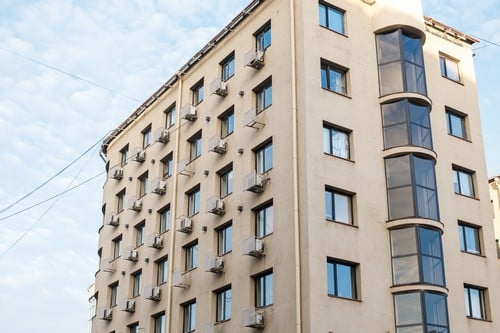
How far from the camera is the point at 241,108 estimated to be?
35688mm

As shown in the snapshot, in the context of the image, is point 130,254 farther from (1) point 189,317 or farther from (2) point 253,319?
(2) point 253,319

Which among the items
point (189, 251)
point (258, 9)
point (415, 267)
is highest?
point (258, 9)

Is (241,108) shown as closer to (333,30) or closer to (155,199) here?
(333,30)

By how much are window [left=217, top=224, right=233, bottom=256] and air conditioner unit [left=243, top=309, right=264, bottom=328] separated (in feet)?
13.4

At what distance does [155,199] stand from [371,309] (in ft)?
55.3

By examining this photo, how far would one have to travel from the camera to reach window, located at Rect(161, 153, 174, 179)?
41963mm

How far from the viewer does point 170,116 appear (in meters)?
43.8

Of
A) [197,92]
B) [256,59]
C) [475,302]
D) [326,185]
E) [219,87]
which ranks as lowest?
[475,302]

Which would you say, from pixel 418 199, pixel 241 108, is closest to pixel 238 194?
pixel 241 108

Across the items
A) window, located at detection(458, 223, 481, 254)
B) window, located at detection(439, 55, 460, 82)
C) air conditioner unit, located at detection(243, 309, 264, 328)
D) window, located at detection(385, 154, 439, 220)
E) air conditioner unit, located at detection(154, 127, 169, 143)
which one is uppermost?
window, located at detection(439, 55, 460, 82)

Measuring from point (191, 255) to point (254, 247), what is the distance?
7212mm

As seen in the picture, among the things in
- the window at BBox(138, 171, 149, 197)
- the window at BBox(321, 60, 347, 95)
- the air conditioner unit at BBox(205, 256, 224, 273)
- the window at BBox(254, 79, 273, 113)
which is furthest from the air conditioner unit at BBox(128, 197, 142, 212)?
the window at BBox(321, 60, 347, 95)

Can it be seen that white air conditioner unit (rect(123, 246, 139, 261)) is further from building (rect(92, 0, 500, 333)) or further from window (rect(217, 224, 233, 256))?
window (rect(217, 224, 233, 256))

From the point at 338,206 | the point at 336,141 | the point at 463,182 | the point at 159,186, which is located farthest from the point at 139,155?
the point at 463,182
